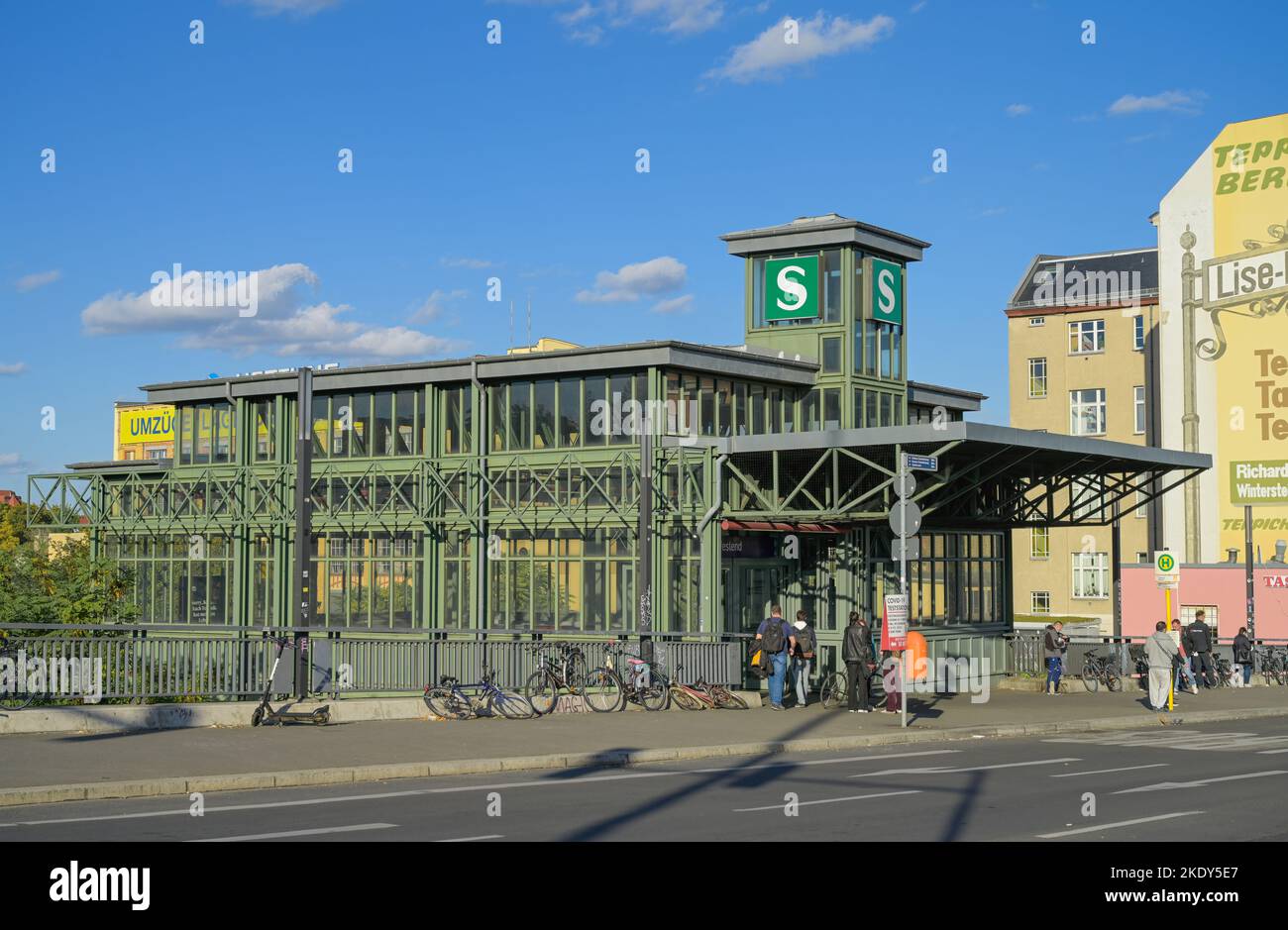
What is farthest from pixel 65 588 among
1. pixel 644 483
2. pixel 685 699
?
pixel 685 699

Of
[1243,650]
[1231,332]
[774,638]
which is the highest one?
[1231,332]

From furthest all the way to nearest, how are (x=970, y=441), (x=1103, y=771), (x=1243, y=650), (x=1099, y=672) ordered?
(x=1243, y=650) → (x=1099, y=672) → (x=970, y=441) → (x=1103, y=771)

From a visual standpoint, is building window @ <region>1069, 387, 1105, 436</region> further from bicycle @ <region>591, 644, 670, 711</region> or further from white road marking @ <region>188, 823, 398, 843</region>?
white road marking @ <region>188, 823, 398, 843</region>

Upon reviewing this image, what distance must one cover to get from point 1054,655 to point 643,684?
12333mm

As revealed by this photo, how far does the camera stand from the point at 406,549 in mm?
37469

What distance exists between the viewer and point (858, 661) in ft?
87.7

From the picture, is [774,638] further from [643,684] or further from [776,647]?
[643,684]

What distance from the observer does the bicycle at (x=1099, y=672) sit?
1415 inches

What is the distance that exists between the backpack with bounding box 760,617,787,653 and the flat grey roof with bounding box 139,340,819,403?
710 cm

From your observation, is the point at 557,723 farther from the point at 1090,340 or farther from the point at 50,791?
the point at 1090,340

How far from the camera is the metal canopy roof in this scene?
1119 inches

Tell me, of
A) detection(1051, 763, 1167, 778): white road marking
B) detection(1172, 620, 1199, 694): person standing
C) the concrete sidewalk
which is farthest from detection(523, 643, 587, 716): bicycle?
detection(1172, 620, 1199, 694): person standing
